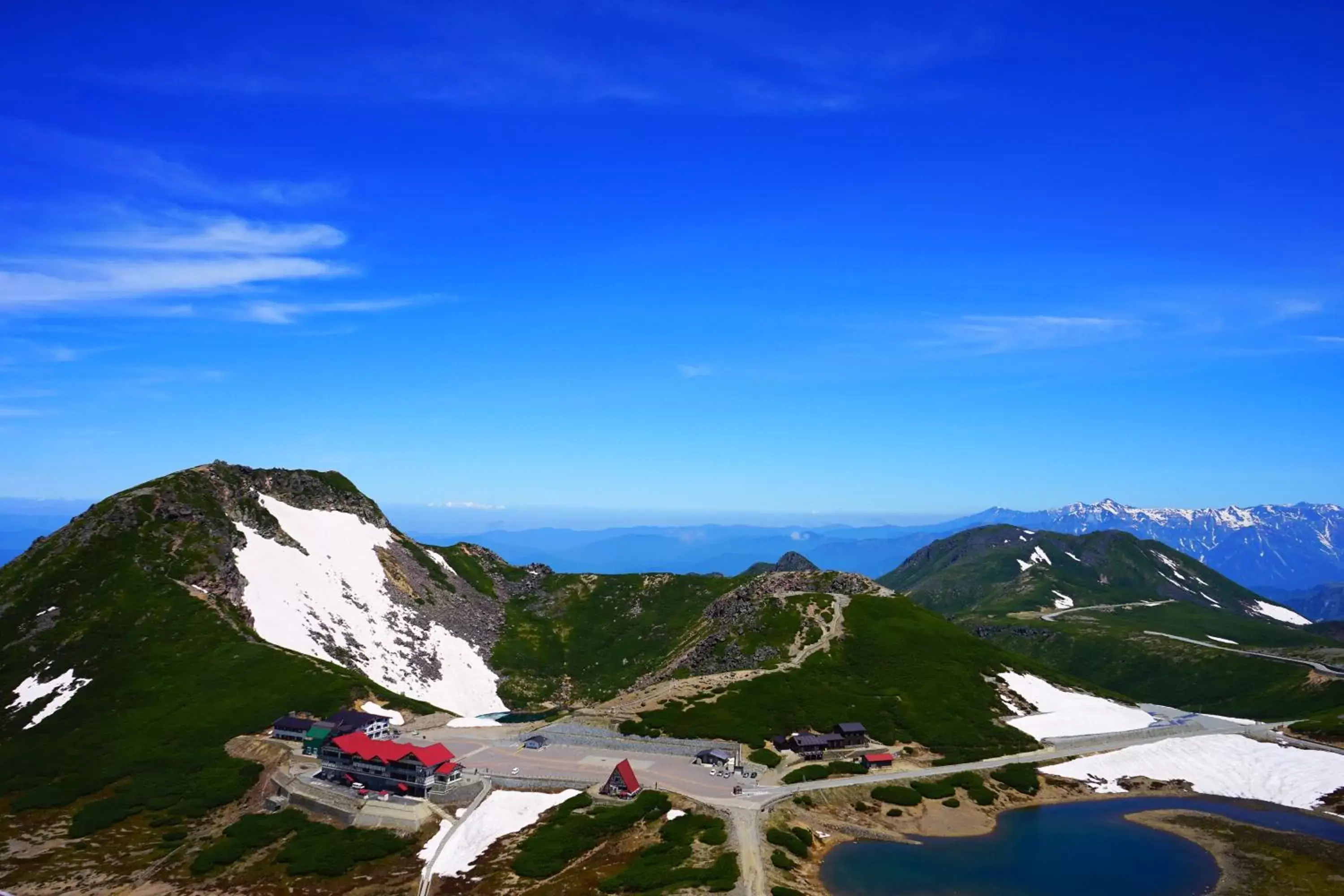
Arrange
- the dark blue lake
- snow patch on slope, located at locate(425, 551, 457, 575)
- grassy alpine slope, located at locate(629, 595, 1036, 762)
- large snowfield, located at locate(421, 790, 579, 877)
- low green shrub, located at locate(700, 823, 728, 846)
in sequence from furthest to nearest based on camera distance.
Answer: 1. snow patch on slope, located at locate(425, 551, 457, 575)
2. grassy alpine slope, located at locate(629, 595, 1036, 762)
3. large snowfield, located at locate(421, 790, 579, 877)
4. low green shrub, located at locate(700, 823, 728, 846)
5. the dark blue lake

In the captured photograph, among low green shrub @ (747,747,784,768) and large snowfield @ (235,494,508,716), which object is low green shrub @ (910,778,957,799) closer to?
low green shrub @ (747,747,784,768)

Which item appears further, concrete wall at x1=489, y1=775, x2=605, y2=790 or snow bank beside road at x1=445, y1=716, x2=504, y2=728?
snow bank beside road at x1=445, y1=716, x2=504, y2=728

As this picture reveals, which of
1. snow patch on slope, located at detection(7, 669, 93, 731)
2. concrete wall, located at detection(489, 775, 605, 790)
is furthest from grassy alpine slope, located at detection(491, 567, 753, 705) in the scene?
concrete wall, located at detection(489, 775, 605, 790)

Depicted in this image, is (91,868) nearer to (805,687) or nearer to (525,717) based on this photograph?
(525,717)

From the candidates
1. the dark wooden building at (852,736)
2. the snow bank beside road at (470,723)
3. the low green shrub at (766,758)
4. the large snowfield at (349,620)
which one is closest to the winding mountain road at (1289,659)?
the dark wooden building at (852,736)

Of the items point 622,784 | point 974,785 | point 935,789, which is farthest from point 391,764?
point 974,785

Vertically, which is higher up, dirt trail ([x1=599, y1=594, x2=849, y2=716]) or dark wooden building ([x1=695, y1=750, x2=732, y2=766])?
dirt trail ([x1=599, y1=594, x2=849, y2=716])

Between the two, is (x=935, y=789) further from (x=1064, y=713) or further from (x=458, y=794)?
(x=458, y=794)

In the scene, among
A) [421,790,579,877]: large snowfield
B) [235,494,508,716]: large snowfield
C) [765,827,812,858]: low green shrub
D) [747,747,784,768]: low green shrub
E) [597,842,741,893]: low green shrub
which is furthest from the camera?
[235,494,508,716]: large snowfield
